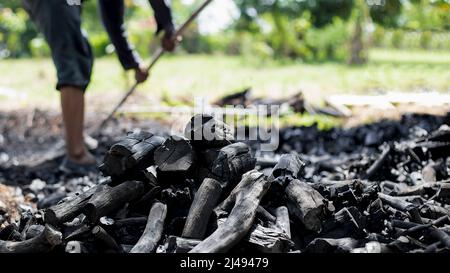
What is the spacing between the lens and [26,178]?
12.1 ft

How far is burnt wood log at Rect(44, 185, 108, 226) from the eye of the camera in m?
2.13

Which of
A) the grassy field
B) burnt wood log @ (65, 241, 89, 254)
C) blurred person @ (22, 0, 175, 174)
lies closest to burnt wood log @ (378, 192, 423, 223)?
burnt wood log @ (65, 241, 89, 254)

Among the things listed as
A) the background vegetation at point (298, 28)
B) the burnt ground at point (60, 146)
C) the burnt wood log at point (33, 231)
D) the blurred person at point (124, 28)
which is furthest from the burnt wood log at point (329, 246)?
the background vegetation at point (298, 28)

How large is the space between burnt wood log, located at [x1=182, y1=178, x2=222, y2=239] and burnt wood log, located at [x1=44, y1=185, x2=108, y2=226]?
503 mm

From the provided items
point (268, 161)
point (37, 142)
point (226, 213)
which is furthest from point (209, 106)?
point (226, 213)

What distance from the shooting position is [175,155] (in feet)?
7.52

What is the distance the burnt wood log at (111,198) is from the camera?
2.11m

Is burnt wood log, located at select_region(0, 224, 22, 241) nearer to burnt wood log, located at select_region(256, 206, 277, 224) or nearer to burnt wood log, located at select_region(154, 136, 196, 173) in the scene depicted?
burnt wood log, located at select_region(154, 136, 196, 173)

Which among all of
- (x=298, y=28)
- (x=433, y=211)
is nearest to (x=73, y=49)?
(x=433, y=211)

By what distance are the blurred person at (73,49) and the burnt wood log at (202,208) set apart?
73.3 inches

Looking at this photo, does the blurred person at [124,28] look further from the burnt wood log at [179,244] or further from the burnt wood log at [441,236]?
the burnt wood log at [441,236]

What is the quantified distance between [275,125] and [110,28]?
2.05 meters

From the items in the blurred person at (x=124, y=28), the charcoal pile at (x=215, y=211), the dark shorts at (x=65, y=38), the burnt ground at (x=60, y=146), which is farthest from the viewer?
the blurred person at (x=124, y=28)
